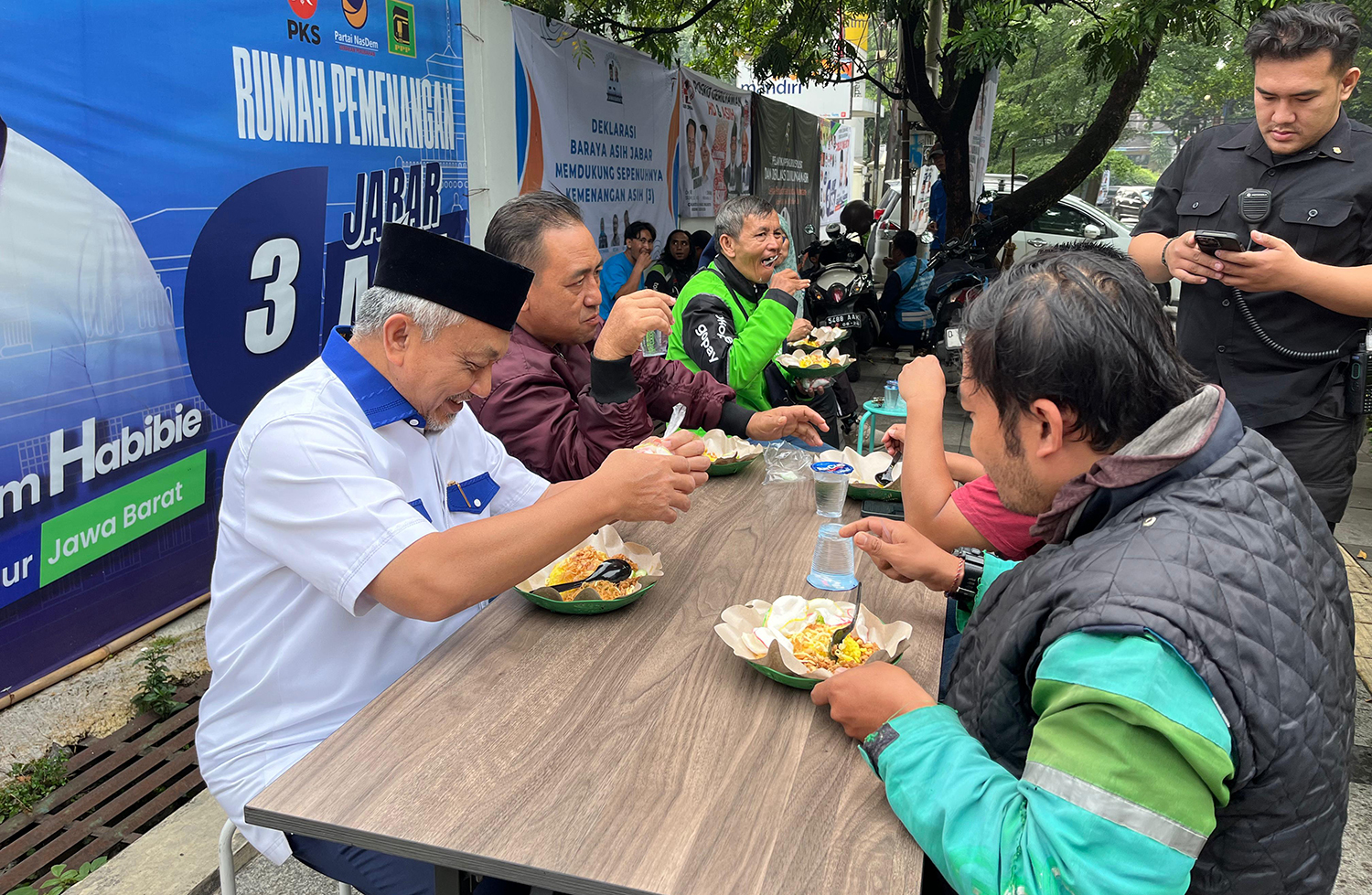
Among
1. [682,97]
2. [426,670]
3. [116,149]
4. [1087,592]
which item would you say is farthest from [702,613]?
[682,97]

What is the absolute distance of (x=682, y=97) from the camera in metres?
9.40

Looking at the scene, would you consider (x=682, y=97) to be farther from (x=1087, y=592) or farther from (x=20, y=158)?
(x=1087, y=592)

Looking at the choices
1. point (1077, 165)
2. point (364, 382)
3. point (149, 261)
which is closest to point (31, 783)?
point (149, 261)

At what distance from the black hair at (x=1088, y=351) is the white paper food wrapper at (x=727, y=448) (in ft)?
5.40

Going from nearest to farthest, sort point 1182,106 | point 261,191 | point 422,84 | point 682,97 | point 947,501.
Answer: point 947,501 < point 261,191 < point 422,84 < point 682,97 < point 1182,106

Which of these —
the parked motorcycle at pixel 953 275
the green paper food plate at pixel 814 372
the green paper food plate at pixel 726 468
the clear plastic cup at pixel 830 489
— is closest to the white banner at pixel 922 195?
the parked motorcycle at pixel 953 275

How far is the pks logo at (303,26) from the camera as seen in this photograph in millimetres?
3889

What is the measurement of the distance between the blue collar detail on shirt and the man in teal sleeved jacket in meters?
1.05

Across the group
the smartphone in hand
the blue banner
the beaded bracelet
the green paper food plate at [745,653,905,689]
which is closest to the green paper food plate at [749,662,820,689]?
the green paper food plate at [745,653,905,689]

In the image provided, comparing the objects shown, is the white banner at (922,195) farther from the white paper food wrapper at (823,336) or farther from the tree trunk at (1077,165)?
the white paper food wrapper at (823,336)

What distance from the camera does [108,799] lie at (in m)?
2.78

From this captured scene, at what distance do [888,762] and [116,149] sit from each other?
3.35 meters

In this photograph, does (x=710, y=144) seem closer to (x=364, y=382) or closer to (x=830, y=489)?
(x=830, y=489)

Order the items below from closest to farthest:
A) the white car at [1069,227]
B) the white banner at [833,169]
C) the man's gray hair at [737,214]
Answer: the man's gray hair at [737,214] → the white car at [1069,227] → the white banner at [833,169]
